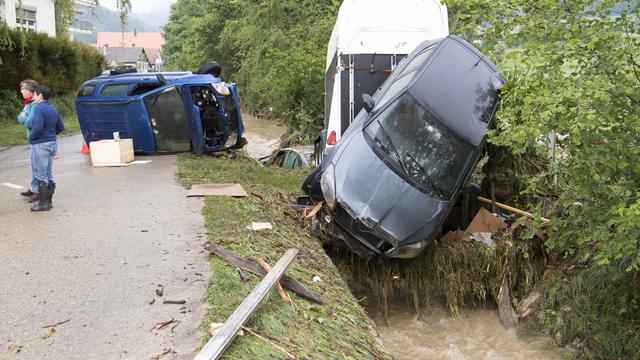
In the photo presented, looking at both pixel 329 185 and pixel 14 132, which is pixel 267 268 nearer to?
pixel 329 185

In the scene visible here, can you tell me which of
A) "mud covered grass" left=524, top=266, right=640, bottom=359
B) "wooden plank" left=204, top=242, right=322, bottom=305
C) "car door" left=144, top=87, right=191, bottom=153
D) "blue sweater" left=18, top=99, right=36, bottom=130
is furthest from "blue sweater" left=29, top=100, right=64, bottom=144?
"mud covered grass" left=524, top=266, right=640, bottom=359

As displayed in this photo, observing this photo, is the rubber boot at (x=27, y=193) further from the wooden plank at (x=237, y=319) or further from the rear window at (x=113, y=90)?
the wooden plank at (x=237, y=319)

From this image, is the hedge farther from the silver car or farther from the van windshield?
the van windshield

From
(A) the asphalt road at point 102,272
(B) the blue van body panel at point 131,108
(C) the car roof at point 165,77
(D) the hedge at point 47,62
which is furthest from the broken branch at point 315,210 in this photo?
(D) the hedge at point 47,62

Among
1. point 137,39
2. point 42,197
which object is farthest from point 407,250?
point 137,39

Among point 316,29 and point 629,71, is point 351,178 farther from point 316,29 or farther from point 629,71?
point 316,29

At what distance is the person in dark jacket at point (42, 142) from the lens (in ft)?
26.7

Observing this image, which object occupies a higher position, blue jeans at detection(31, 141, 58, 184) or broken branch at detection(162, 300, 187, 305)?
blue jeans at detection(31, 141, 58, 184)

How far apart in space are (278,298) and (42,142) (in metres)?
4.76

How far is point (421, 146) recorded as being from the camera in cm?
762

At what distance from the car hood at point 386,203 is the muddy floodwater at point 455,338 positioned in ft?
4.43

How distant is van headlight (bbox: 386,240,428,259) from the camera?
7.02m

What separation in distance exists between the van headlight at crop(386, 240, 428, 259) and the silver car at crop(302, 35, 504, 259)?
11 millimetres

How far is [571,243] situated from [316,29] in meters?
17.3
